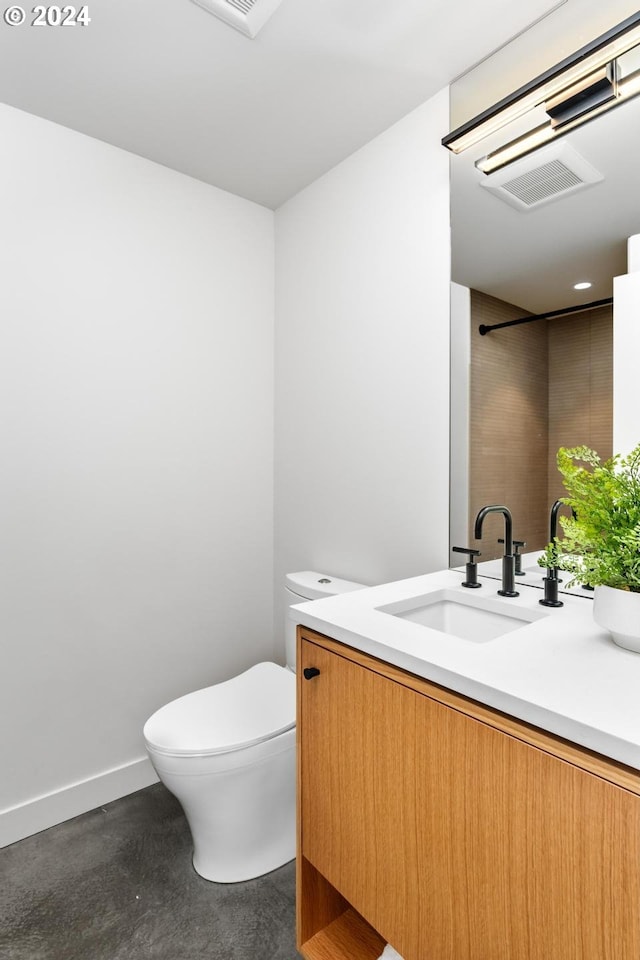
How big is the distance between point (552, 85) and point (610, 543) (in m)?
1.20

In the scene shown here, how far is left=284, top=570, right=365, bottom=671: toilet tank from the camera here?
1.84 metres

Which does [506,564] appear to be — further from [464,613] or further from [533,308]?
[533,308]

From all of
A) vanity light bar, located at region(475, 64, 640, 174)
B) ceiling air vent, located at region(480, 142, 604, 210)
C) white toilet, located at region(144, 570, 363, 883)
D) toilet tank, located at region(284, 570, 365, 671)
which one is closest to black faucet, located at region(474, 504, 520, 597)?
toilet tank, located at region(284, 570, 365, 671)

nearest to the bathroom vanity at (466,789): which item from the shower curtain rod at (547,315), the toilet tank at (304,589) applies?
the toilet tank at (304,589)

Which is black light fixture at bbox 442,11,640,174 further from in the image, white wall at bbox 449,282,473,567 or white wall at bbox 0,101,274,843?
white wall at bbox 0,101,274,843

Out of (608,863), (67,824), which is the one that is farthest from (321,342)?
(67,824)

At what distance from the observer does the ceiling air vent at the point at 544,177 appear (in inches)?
50.9

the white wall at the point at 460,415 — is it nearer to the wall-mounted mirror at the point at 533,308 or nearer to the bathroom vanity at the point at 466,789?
the wall-mounted mirror at the point at 533,308

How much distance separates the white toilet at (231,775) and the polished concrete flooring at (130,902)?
0.07 meters

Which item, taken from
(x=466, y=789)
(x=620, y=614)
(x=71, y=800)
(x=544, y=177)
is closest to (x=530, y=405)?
(x=544, y=177)

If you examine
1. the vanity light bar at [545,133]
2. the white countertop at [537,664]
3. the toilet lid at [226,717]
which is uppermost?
the vanity light bar at [545,133]

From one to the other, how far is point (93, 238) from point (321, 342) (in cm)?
93

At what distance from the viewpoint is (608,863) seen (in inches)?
25.0

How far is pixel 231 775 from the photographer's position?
141 centimetres
